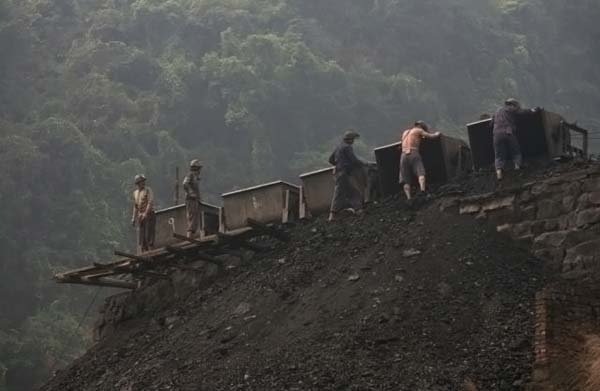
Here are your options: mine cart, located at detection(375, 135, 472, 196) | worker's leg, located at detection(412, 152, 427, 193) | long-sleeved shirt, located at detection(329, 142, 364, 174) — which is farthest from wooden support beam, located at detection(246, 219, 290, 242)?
worker's leg, located at detection(412, 152, 427, 193)

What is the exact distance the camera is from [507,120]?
16.4 metres

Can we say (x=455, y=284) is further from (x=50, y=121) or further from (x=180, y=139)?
(x=180, y=139)

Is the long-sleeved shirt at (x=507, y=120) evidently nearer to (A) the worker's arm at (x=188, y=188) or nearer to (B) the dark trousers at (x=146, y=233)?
(A) the worker's arm at (x=188, y=188)

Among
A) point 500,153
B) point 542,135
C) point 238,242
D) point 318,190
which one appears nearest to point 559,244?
point 500,153

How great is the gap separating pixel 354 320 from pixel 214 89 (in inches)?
1566

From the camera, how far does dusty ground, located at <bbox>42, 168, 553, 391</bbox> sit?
1242 centimetres

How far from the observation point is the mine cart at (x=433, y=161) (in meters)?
17.2

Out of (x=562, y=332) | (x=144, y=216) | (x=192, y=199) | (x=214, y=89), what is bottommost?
(x=562, y=332)

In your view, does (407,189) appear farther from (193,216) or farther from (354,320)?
(193,216)

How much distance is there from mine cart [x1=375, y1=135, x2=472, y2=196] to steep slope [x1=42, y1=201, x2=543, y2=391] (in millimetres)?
861

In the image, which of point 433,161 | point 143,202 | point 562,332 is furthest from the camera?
point 143,202

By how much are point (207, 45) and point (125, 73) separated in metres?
4.68

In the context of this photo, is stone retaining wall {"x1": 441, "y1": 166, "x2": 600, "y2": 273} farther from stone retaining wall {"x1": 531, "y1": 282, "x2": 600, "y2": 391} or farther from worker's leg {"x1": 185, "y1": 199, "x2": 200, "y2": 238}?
worker's leg {"x1": 185, "y1": 199, "x2": 200, "y2": 238}

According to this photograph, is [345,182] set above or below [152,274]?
above
